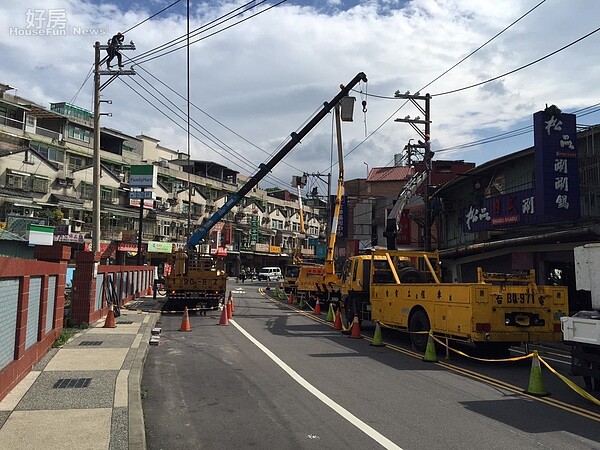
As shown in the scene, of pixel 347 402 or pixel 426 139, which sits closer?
pixel 347 402

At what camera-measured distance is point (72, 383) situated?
8.27m

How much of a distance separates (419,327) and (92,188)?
31418mm


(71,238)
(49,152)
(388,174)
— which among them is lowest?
(71,238)

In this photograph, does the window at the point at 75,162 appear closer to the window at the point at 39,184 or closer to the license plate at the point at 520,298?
the window at the point at 39,184

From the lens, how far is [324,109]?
2822 centimetres

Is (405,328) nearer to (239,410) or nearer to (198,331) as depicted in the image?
(198,331)

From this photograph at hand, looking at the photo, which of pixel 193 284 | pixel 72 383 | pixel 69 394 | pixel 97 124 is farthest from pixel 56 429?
pixel 193 284

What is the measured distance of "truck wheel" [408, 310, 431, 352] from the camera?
12.8 m

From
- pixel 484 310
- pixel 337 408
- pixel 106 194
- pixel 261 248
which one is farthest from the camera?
pixel 261 248

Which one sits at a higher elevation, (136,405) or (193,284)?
(193,284)

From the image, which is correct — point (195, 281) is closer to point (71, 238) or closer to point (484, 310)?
point (484, 310)

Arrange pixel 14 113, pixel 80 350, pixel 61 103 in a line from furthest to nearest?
pixel 61 103 < pixel 14 113 < pixel 80 350

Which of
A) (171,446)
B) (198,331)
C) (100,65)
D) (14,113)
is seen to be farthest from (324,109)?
(14,113)

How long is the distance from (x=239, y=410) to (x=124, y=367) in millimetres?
3182
